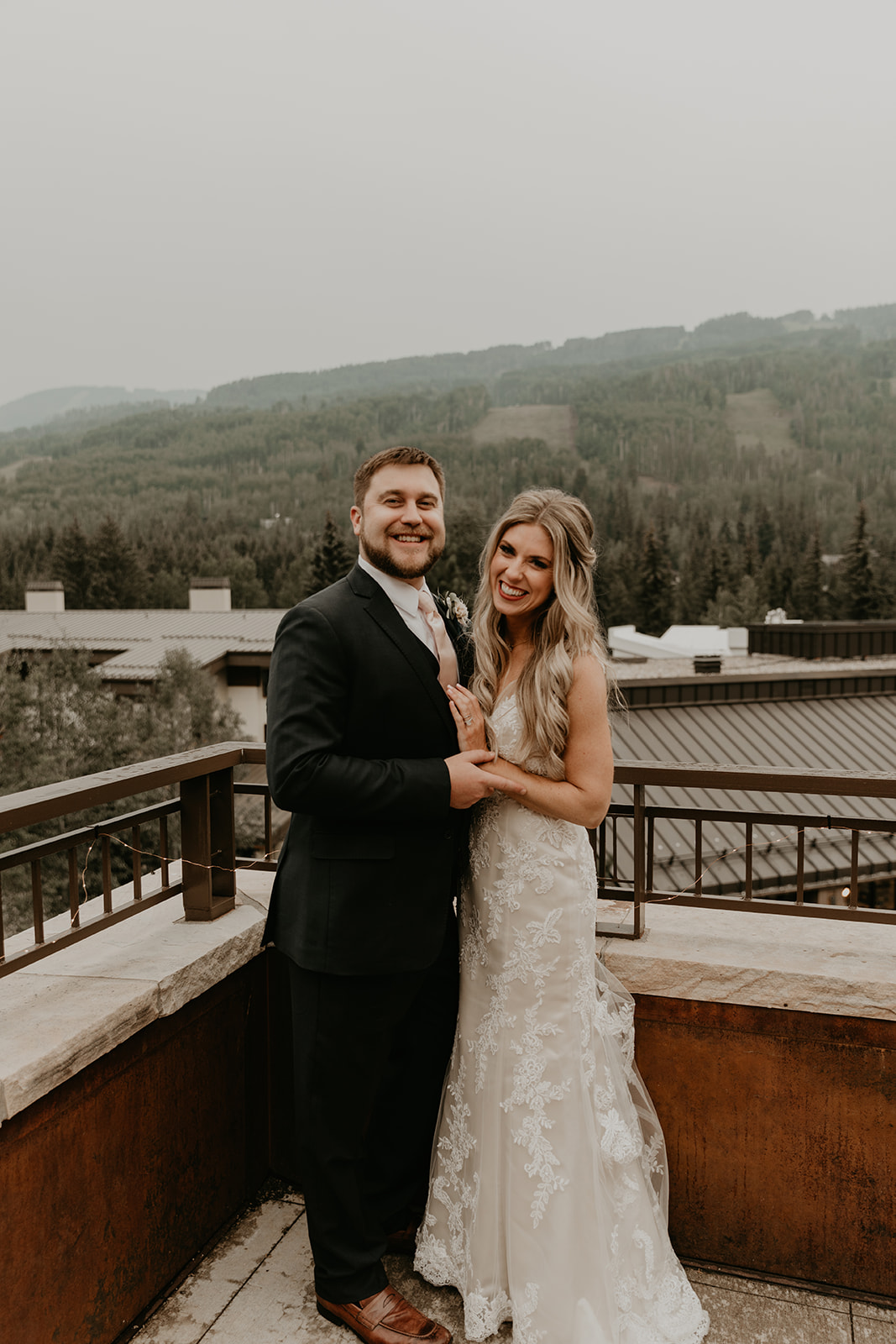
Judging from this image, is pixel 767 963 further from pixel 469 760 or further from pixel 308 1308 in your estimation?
pixel 308 1308

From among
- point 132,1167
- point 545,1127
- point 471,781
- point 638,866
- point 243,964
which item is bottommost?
point 132,1167

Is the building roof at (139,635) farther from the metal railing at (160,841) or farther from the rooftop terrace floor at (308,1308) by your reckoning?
the rooftop terrace floor at (308,1308)

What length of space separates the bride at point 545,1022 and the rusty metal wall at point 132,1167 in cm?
76

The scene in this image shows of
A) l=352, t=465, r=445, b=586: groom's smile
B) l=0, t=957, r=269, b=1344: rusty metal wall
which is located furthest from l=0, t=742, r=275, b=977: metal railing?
l=352, t=465, r=445, b=586: groom's smile

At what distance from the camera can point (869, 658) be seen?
84.4 feet

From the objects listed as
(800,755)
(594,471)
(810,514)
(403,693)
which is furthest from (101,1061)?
(594,471)

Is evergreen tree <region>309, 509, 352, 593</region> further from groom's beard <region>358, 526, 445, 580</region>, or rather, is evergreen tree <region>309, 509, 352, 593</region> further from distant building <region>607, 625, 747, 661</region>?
groom's beard <region>358, 526, 445, 580</region>

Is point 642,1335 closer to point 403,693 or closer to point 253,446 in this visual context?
point 403,693

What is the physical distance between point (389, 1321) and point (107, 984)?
1071 millimetres

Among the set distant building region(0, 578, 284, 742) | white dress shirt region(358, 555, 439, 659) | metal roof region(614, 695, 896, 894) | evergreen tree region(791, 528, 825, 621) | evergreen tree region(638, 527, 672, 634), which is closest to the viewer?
white dress shirt region(358, 555, 439, 659)

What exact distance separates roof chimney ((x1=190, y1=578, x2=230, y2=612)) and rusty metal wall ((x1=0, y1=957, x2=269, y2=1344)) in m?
44.9

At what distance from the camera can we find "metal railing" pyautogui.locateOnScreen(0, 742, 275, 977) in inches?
82.3

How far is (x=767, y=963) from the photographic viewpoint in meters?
2.50

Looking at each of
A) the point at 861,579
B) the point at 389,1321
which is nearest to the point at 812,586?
the point at 861,579
